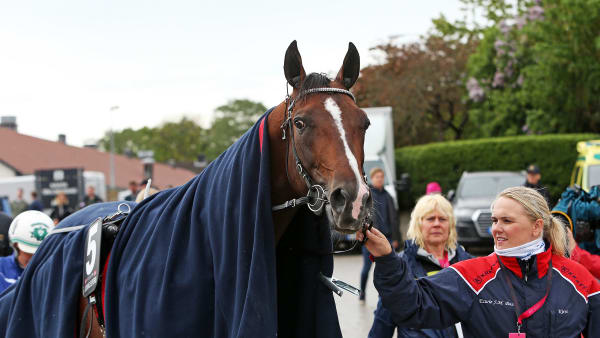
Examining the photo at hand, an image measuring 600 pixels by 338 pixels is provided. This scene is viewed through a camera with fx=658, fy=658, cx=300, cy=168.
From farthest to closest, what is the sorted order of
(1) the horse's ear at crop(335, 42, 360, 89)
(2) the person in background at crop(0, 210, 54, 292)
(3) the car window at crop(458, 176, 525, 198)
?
1. (3) the car window at crop(458, 176, 525, 198)
2. (2) the person in background at crop(0, 210, 54, 292)
3. (1) the horse's ear at crop(335, 42, 360, 89)

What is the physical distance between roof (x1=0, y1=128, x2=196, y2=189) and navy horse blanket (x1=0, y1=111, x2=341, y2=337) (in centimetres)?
2866

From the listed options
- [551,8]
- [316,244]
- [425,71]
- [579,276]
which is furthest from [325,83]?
[425,71]

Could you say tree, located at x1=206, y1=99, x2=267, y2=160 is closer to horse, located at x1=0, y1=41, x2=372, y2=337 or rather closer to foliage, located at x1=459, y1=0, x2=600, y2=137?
foliage, located at x1=459, y1=0, x2=600, y2=137

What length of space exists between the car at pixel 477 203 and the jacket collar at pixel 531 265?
32.7 ft

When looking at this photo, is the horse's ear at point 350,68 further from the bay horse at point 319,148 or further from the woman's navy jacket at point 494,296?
the woman's navy jacket at point 494,296

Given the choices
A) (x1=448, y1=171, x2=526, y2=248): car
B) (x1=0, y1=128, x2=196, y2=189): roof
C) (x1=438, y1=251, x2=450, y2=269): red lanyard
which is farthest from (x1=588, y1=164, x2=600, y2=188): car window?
(x1=0, y1=128, x2=196, y2=189): roof

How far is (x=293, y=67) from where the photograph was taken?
3111 mm

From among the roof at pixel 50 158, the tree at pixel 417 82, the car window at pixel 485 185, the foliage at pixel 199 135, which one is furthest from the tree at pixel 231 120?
the car window at pixel 485 185

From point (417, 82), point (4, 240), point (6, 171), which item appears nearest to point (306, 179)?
point (4, 240)

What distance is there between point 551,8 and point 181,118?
57966 mm

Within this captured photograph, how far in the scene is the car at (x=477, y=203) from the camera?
13945mm

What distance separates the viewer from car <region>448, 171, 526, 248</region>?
45.8ft

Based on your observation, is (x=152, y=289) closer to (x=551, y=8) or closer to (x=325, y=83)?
(x=325, y=83)

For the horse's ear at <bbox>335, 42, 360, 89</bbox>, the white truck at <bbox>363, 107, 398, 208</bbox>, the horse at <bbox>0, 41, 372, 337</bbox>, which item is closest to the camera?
the horse at <bbox>0, 41, 372, 337</bbox>
